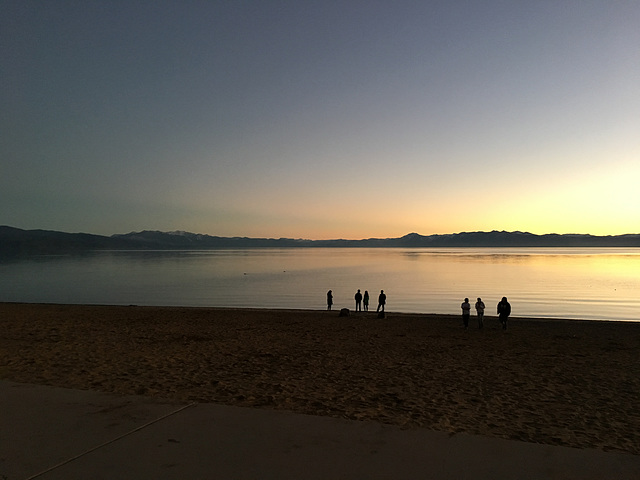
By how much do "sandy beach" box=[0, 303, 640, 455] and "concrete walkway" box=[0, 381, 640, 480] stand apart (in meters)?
1.12

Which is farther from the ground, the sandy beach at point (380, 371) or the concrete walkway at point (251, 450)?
the concrete walkway at point (251, 450)

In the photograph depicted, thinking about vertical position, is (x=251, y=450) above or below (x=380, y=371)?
above

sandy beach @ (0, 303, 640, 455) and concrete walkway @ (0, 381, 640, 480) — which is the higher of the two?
concrete walkway @ (0, 381, 640, 480)

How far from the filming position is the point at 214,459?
3992mm

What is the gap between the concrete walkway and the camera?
373 centimetres

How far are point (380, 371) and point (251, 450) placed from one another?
5.44 meters

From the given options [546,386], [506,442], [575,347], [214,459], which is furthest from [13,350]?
[575,347]

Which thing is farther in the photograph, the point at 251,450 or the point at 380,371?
the point at 380,371

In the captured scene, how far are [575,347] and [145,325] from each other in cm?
1613

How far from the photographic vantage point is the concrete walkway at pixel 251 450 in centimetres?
373

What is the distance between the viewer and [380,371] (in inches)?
359

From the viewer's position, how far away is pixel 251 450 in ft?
13.6

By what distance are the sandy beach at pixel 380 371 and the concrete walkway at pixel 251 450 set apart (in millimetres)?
1116

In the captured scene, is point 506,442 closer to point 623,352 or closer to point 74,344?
point 623,352
